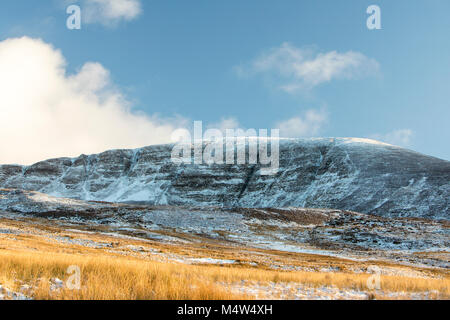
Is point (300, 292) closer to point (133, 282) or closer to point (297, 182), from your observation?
point (133, 282)

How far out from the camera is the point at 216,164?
621 feet

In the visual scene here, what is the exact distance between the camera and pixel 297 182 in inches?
5969

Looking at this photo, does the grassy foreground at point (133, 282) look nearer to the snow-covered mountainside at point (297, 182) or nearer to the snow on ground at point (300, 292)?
the snow on ground at point (300, 292)

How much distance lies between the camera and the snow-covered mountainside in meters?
115

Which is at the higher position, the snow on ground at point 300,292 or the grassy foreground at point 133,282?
the grassy foreground at point 133,282

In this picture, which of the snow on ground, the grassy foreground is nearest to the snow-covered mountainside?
the grassy foreground

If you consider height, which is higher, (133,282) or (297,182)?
(297,182)

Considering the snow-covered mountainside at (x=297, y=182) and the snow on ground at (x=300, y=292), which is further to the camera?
the snow-covered mountainside at (x=297, y=182)

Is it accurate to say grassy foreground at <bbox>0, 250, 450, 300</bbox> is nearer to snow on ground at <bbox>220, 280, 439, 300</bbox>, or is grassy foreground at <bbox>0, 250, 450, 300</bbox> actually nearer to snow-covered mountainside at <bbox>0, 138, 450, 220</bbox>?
snow on ground at <bbox>220, 280, 439, 300</bbox>

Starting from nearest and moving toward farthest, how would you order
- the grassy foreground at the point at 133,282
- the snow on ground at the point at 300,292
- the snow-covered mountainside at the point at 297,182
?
the grassy foreground at the point at 133,282 → the snow on ground at the point at 300,292 → the snow-covered mountainside at the point at 297,182

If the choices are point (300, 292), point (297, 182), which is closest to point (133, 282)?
point (300, 292)

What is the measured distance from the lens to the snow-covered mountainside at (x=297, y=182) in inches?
4545

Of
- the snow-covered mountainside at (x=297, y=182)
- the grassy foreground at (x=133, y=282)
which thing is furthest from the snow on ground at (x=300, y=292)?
the snow-covered mountainside at (x=297, y=182)

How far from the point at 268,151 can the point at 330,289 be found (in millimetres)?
179343
